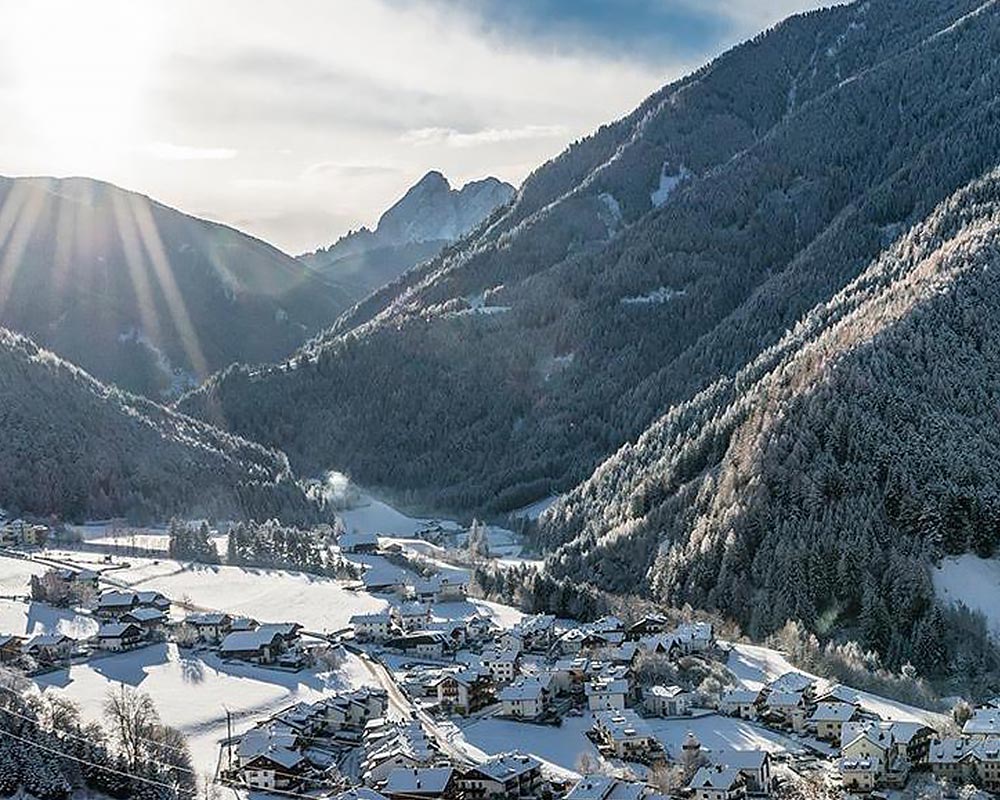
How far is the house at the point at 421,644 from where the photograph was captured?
276 feet

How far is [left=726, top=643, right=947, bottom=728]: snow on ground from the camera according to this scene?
7319cm

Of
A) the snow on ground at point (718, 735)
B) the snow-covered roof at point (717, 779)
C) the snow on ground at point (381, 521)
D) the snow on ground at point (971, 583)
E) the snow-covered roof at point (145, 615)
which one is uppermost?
the snow on ground at point (971, 583)

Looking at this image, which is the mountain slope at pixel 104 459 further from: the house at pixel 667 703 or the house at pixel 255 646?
the house at pixel 667 703

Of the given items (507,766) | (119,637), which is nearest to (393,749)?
(507,766)

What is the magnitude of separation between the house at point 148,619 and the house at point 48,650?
7.04 meters

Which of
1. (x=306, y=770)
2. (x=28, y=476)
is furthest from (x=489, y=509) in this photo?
(x=306, y=770)

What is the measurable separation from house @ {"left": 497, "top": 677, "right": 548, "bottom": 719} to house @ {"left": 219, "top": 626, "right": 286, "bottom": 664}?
16.7m


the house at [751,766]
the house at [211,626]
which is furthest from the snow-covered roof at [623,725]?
the house at [211,626]

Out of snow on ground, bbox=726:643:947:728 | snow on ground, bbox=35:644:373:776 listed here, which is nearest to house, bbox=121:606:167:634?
snow on ground, bbox=35:644:373:776

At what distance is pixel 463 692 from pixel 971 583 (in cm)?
4340

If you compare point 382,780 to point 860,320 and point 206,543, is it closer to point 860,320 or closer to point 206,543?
point 206,543

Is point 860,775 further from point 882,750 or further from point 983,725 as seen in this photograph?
point 983,725

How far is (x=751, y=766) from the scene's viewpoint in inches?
2311

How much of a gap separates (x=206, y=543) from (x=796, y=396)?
5402cm
